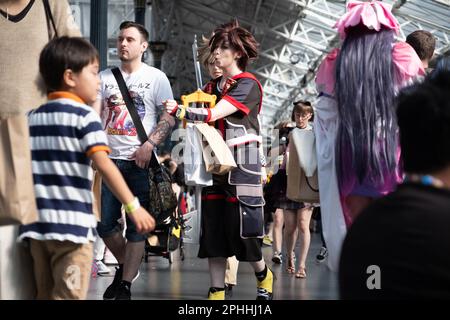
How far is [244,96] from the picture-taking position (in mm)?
6449

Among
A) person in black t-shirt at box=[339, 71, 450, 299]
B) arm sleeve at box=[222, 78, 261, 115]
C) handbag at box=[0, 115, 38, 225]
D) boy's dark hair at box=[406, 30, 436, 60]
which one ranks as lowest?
person in black t-shirt at box=[339, 71, 450, 299]

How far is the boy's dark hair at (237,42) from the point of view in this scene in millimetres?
6711

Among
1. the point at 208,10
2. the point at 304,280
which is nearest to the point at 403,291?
the point at 304,280

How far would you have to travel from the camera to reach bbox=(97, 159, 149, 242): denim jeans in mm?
6516

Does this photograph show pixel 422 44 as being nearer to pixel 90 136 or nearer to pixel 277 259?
pixel 90 136

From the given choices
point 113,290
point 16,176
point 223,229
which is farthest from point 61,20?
point 113,290

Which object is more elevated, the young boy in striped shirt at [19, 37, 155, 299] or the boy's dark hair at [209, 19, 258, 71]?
the boy's dark hair at [209, 19, 258, 71]

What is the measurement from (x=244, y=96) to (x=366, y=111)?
4.96 ft

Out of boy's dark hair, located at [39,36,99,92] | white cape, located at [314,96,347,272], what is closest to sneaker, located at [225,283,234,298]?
white cape, located at [314,96,347,272]

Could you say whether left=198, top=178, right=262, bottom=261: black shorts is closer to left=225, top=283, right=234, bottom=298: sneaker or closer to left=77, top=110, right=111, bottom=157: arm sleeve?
left=225, top=283, right=234, bottom=298: sneaker

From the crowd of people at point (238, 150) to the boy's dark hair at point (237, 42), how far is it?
0.01 metres

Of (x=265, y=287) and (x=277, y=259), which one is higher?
(x=277, y=259)

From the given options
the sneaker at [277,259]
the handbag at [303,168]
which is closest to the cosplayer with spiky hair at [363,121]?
the handbag at [303,168]
